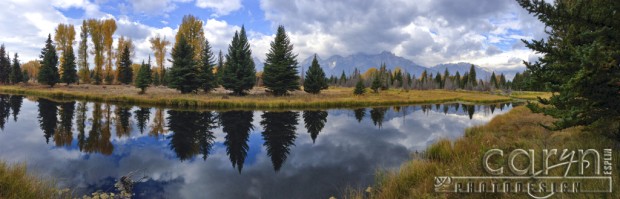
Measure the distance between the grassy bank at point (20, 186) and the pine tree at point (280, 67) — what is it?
34688mm

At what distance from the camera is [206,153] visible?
12961 millimetres

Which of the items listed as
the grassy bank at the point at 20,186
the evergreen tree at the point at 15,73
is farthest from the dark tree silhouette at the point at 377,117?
the evergreen tree at the point at 15,73

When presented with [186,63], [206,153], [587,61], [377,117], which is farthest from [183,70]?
[587,61]

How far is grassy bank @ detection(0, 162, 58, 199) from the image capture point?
574cm

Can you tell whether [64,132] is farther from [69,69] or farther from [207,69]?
[69,69]

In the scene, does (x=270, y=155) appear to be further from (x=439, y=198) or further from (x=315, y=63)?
(x=315, y=63)

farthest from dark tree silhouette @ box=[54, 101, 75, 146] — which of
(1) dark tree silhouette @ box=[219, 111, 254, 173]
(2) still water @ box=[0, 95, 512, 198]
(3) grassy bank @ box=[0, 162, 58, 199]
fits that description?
(3) grassy bank @ box=[0, 162, 58, 199]

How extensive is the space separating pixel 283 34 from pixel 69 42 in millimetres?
41882

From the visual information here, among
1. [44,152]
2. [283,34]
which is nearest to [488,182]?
[44,152]

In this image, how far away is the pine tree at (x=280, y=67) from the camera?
4134cm

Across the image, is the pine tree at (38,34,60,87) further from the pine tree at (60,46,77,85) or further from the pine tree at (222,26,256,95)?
the pine tree at (222,26,256,95)

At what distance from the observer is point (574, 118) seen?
5.77 meters

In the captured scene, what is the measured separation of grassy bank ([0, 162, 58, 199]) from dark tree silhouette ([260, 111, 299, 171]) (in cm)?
612

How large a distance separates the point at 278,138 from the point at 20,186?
11319 mm
